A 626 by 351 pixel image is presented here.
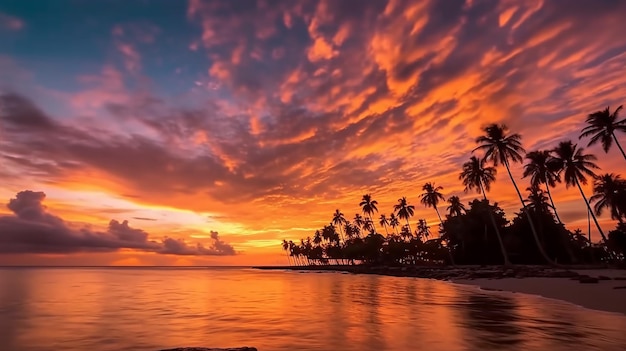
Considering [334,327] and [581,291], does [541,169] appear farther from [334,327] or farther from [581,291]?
[334,327]

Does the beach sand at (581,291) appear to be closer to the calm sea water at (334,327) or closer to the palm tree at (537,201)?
A: the calm sea water at (334,327)

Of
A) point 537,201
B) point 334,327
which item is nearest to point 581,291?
point 334,327

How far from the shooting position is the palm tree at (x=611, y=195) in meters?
51.2

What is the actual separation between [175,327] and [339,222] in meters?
138

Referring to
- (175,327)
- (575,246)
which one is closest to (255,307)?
(175,327)

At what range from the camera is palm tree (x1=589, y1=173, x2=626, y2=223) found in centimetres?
5119

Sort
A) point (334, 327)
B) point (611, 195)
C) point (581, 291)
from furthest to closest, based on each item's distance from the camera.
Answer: point (611, 195)
point (581, 291)
point (334, 327)

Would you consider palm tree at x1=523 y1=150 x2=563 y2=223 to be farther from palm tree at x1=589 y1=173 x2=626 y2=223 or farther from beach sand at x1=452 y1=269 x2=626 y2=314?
beach sand at x1=452 y1=269 x2=626 y2=314

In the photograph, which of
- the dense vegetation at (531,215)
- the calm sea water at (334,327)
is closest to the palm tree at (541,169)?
the dense vegetation at (531,215)

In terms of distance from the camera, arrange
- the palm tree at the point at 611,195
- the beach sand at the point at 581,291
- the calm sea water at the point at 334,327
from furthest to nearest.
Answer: the palm tree at the point at 611,195 → the beach sand at the point at 581,291 → the calm sea water at the point at 334,327

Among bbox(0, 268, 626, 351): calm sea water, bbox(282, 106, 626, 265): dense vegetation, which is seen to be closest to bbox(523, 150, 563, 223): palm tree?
bbox(282, 106, 626, 265): dense vegetation

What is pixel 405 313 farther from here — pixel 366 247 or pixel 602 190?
pixel 366 247

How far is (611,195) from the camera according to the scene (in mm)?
52125

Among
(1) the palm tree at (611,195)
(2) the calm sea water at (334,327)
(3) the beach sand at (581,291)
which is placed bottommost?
(2) the calm sea water at (334,327)
